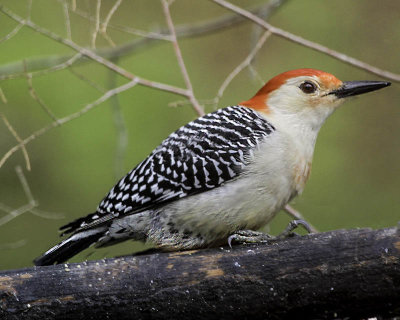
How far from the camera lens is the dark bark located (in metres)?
2.60

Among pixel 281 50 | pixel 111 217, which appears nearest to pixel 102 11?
pixel 281 50

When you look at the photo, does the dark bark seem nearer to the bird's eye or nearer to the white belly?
the white belly

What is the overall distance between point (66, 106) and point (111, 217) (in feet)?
5.17

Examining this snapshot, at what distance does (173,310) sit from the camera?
2.65 m

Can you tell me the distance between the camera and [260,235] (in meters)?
2.95

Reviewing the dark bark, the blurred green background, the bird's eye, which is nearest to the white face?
the bird's eye

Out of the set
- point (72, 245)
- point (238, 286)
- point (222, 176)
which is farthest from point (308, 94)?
point (72, 245)

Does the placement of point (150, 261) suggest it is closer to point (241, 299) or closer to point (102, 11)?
point (241, 299)

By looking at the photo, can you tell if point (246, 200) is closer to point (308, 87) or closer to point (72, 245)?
point (308, 87)

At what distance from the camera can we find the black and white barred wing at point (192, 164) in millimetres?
3098

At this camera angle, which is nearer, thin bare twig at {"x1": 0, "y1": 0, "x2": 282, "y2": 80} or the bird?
the bird

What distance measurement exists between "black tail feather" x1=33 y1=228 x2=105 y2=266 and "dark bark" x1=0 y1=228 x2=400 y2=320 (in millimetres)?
454

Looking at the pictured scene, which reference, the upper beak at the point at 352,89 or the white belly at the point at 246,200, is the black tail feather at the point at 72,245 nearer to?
the white belly at the point at 246,200

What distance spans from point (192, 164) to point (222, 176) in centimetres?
16
